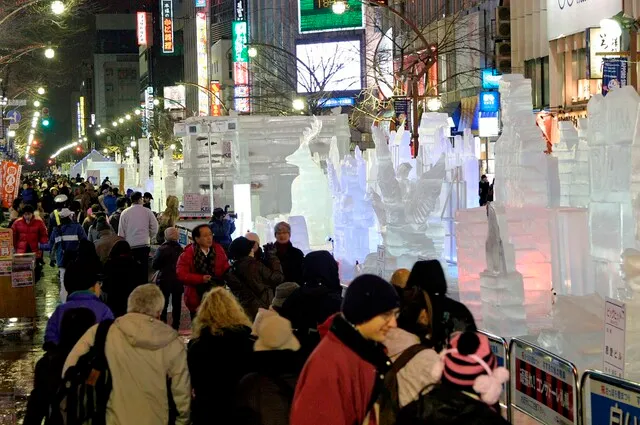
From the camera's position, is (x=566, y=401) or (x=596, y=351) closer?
(x=566, y=401)

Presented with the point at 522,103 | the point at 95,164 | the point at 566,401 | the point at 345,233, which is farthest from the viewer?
the point at 95,164

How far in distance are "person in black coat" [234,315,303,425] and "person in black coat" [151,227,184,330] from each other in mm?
8386

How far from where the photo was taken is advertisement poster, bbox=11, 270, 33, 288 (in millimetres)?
16750

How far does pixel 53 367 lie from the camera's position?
7141 millimetres

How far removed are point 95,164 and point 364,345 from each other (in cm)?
6204

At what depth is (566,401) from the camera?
7.14 meters

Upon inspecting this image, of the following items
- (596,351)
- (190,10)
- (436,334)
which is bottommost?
(596,351)

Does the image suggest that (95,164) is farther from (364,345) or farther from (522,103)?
(364,345)

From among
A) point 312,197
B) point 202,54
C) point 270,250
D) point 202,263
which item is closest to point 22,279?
point 202,263

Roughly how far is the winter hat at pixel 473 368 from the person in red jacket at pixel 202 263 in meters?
8.50

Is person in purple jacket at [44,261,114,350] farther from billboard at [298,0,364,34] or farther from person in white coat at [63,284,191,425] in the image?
billboard at [298,0,364,34]

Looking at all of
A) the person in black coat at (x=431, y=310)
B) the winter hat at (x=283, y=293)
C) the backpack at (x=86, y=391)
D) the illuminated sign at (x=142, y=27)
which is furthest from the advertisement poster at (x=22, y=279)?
the illuminated sign at (x=142, y=27)

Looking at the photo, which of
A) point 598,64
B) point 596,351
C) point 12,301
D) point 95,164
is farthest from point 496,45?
point 596,351

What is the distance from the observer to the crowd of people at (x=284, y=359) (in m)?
4.24
